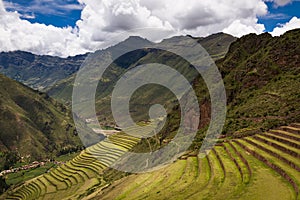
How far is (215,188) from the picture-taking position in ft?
80.6

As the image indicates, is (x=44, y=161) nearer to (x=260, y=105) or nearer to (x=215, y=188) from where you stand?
(x=260, y=105)

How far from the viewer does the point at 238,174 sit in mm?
26391

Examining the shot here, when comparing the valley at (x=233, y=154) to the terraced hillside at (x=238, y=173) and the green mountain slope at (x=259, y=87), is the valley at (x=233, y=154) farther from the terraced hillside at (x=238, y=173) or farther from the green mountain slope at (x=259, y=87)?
the green mountain slope at (x=259, y=87)

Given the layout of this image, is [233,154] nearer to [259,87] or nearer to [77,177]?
[259,87]

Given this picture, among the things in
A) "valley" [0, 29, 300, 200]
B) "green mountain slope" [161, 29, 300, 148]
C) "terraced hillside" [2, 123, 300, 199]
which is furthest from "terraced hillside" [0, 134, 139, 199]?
"terraced hillside" [2, 123, 300, 199]

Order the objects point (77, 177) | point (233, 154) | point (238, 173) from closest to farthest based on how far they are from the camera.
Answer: point (238, 173) < point (233, 154) < point (77, 177)

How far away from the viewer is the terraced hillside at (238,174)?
21.8m

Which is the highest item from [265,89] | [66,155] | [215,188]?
[265,89]

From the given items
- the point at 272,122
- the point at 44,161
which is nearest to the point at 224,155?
the point at 272,122

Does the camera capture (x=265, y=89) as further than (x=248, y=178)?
Yes

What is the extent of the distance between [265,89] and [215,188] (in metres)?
41.6

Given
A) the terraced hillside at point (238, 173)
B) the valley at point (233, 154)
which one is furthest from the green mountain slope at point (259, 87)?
the terraced hillside at point (238, 173)

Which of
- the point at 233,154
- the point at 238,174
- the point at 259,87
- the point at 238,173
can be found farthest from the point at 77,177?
the point at 238,174

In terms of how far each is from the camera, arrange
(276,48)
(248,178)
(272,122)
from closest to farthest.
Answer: (248,178) < (272,122) < (276,48)
